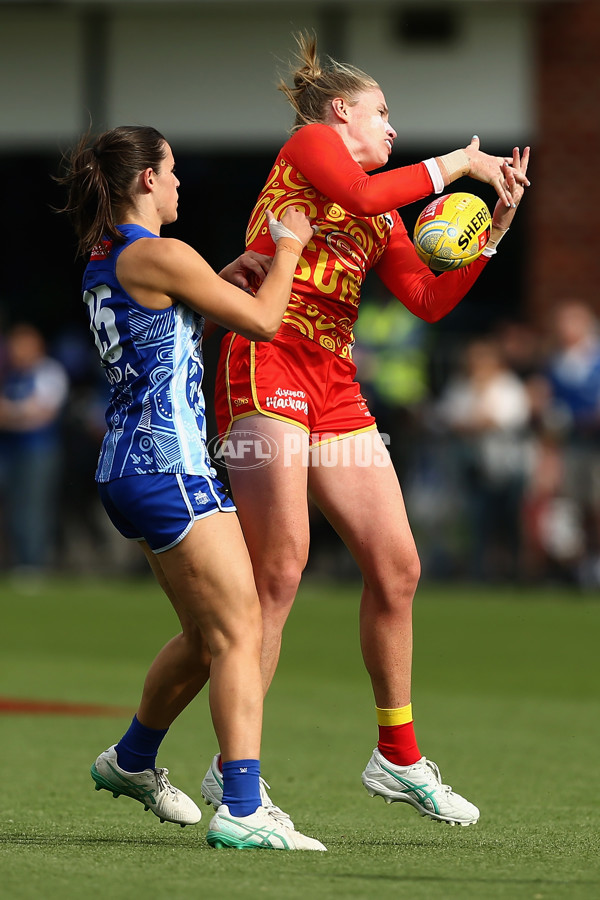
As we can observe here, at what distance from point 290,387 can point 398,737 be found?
126 centimetres

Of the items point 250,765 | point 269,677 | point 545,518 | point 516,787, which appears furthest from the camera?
point 545,518

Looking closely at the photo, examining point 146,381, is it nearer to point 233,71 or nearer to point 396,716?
point 396,716

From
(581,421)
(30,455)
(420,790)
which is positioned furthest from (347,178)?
(30,455)

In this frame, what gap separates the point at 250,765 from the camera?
14.3ft

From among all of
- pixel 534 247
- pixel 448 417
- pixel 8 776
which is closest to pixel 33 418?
pixel 448 417

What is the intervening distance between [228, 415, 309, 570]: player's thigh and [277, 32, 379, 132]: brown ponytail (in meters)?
1.11

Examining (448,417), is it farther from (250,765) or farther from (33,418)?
(250,765)

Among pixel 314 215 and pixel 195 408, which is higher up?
pixel 314 215

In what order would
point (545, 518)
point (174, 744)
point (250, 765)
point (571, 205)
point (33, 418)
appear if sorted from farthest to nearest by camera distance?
point (571, 205)
point (33, 418)
point (545, 518)
point (174, 744)
point (250, 765)

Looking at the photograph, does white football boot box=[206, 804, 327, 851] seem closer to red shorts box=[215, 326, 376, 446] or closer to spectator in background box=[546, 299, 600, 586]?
red shorts box=[215, 326, 376, 446]

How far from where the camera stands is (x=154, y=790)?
492 centimetres

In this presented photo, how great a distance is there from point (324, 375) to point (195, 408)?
0.72 m

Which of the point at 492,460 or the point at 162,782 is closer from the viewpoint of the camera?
the point at 162,782

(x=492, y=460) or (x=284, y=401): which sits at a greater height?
(x=284, y=401)
